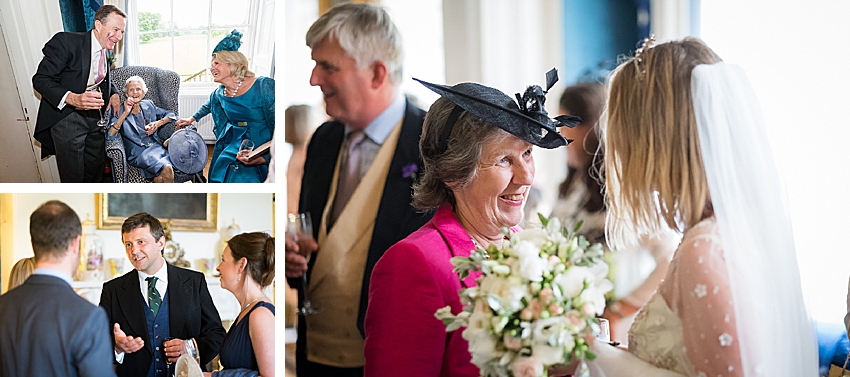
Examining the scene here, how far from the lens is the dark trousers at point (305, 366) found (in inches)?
89.0

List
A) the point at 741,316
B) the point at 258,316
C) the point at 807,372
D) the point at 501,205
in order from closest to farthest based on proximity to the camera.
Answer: the point at 741,316, the point at 807,372, the point at 501,205, the point at 258,316

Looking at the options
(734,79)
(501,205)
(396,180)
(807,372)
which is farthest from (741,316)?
(396,180)

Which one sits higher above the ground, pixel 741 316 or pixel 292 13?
pixel 292 13

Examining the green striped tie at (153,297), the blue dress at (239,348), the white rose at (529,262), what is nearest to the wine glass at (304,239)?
the blue dress at (239,348)

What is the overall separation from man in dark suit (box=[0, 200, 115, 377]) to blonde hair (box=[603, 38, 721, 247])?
1627 mm

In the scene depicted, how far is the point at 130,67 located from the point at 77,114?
22cm

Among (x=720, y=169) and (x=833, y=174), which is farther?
(x=833, y=174)

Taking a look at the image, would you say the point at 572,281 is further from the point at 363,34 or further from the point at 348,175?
the point at 363,34

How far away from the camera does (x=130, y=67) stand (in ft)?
7.00

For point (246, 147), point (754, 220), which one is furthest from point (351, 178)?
point (754, 220)

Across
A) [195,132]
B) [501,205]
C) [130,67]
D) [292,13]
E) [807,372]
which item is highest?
[292,13]

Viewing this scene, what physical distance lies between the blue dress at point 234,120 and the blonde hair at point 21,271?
1.94ft

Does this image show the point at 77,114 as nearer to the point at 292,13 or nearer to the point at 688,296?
the point at 292,13

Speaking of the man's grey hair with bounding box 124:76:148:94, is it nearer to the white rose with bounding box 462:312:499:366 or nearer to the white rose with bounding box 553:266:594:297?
the white rose with bounding box 462:312:499:366
